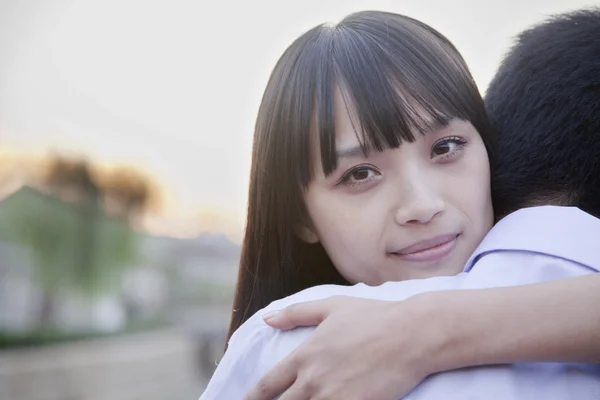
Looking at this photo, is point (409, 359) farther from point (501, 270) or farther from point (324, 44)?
point (324, 44)

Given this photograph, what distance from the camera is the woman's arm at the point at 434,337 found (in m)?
1.13

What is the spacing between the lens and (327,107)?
60.1 inches

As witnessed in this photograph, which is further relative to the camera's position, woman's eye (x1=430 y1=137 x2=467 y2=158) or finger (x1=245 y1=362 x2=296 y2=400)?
woman's eye (x1=430 y1=137 x2=467 y2=158)

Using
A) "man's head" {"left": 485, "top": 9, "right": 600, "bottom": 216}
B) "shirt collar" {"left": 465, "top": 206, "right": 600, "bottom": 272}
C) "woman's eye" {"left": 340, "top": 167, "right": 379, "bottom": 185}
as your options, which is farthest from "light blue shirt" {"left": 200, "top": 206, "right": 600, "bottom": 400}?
"woman's eye" {"left": 340, "top": 167, "right": 379, "bottom": 185}

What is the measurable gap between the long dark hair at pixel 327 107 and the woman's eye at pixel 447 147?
0.04 meters

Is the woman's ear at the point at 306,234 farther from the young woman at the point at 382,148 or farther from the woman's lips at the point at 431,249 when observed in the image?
the woman's lips at the point at 431,249

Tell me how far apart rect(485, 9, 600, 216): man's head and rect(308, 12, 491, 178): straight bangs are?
0.11m

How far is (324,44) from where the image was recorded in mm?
1655

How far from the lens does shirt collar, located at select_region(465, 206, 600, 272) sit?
1.22 meters

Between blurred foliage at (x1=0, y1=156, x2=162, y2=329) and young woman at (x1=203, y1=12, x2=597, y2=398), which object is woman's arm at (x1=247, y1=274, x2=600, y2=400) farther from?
blurred foliage at (x1=0, y1=156, x2=162, y2=329)

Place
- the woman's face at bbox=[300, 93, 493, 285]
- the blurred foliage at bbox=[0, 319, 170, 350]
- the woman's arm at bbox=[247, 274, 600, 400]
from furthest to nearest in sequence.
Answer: the blurred foliage at bbox=[0, 319, 170, 350] → the woman's face at bbox=[300, 93, 493, 285] → the woman's arm at bbox=[247, 274, 600, 400]

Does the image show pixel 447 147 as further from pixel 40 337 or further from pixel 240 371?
pixel 40 337

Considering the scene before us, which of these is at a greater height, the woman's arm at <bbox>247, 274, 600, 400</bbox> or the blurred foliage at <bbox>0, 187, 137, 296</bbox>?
the woman's arm at <bbox>247, 274, 600, 400</bbox>

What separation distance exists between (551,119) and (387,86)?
323 millimetres
